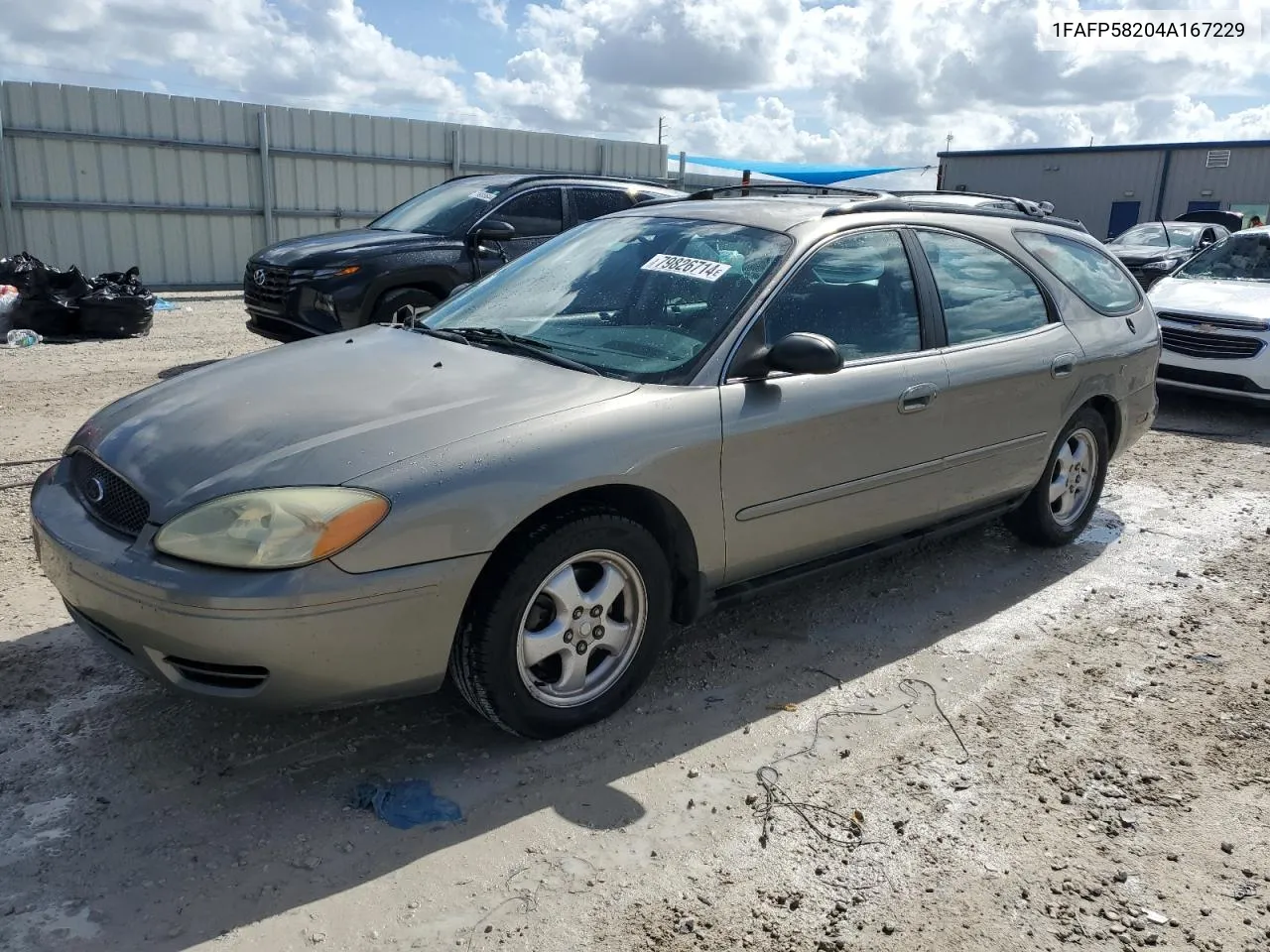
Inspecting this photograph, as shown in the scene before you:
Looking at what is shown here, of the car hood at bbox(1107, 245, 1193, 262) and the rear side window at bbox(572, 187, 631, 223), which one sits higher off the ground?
the rear side window at bbox(572, 187, 631, 223)

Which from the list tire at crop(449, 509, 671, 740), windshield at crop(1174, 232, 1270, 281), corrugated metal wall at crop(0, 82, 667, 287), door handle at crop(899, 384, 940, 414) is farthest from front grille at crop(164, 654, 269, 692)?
corrugated metal wall at crop(0, 82, 667, 287)

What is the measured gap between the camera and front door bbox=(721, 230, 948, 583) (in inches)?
133

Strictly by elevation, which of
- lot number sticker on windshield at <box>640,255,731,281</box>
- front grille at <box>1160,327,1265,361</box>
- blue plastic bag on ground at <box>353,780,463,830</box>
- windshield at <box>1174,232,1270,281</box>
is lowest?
blue plastic bag on ground at <box>353,780,463,830</box>

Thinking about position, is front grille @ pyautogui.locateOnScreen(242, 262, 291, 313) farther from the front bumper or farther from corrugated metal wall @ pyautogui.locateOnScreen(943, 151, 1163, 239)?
corrugated metal wall @ pyautogui.locateOnScreen(943, 151, 1163, 239)

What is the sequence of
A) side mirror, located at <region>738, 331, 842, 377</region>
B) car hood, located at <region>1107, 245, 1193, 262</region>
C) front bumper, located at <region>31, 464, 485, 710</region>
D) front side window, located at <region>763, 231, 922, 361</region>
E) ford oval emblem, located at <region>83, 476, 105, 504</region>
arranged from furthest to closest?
car hood, located at <region>1107, 245, 1193, 262</region>, front side window, located at <region>763, 231, 922, 361</region>, side mirror, located at <region>738, 331, 842, 377</region>, ford oval emblem, located at <region>83, 476, 105, 504</region>, front bumper, located at <region>31, 464, 485, 710</region>

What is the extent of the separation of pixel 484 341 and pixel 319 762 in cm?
153

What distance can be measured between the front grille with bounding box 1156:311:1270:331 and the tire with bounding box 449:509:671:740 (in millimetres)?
7161

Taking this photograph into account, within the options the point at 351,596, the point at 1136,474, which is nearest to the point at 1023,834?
the point at 351,596

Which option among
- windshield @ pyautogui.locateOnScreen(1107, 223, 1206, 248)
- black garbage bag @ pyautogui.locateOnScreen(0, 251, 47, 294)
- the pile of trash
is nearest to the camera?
the pile of trash

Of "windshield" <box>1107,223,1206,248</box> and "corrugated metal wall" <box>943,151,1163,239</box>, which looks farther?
"corrugated metal wall" <box>943,151,1163,239</box>

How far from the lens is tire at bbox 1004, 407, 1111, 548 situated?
15.9 ft

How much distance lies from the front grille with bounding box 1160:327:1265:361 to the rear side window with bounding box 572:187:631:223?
4.77 metres

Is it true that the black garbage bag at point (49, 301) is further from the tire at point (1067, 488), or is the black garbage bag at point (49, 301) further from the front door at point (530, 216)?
the tire at point (1067, 488)

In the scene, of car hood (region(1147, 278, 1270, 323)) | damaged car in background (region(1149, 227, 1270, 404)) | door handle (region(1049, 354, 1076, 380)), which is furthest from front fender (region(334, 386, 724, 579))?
car hood (region(1147, 278, 1270, 323))
